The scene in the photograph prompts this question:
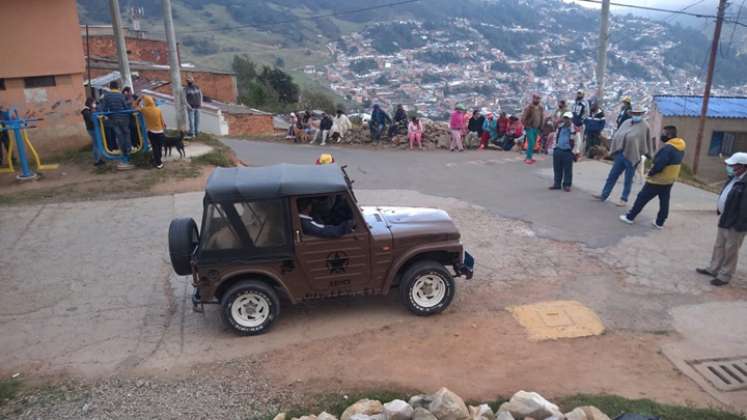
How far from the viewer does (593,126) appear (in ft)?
54.4

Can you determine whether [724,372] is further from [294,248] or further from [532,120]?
[532,120]

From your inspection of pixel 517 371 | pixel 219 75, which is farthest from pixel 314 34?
pixel 517 371

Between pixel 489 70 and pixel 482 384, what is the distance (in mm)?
52492

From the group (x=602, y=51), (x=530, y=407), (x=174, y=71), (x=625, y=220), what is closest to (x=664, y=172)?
(x=625, y=220)

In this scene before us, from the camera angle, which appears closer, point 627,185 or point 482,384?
point 482,384

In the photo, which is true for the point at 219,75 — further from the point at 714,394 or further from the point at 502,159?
the point at 714,394

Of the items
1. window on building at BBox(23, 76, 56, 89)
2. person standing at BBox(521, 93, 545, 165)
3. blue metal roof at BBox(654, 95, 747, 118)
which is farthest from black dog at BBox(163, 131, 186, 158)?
blue metal roof at BBox(654, 95, 747, 118)

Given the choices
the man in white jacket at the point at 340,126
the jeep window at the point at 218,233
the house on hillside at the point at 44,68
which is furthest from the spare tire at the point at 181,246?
the man in white jacket at the point at 340,126

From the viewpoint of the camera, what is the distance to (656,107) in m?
27.6

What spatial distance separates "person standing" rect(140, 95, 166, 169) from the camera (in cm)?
1298

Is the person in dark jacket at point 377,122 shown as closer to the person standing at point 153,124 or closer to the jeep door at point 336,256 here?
the person standing at point 153,124

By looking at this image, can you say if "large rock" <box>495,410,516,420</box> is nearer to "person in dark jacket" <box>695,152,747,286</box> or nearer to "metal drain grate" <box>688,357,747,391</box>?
"metal drain grate" <box>688,357,747,391</box>

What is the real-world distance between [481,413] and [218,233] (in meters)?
3.30

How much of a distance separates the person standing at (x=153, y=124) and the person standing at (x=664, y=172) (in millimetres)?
10076
